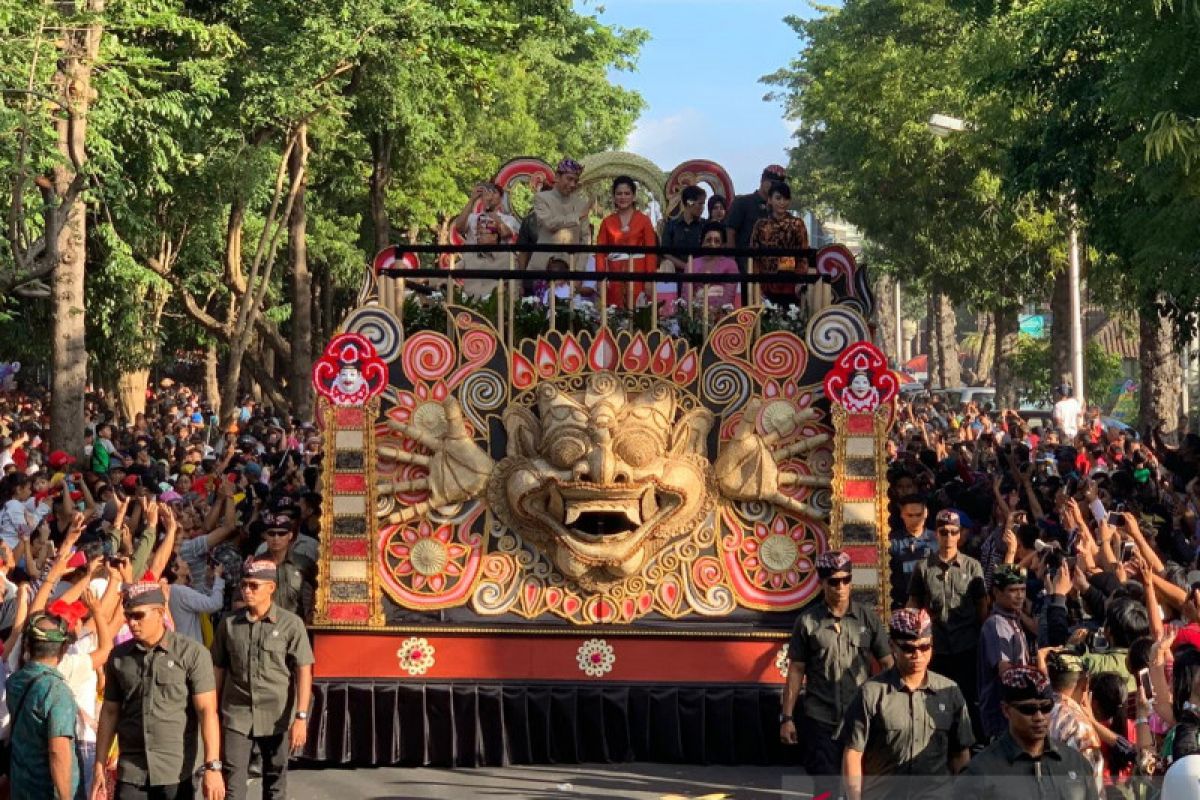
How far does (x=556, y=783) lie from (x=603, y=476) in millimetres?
2061

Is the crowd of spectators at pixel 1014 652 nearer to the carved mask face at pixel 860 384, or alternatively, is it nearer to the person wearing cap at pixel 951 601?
the person wearing cap at pixel 951 601

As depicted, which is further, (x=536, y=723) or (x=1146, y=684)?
(x=536, y=723)

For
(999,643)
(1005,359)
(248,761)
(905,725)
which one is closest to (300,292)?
(1005,359)

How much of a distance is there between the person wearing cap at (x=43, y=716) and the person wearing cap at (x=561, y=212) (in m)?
6.78

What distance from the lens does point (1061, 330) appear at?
36312 millimetres

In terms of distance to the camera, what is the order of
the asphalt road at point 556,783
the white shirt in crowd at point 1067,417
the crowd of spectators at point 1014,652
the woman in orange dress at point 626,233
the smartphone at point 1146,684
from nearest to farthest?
1. the crowd of spectators at point 1014,652
2. the smartphone at point 1146,684
3. the asphalt road at point 556,783
4. the woman in orange dress at point 626,233
5. the white shirt in crowd at point 1067,417

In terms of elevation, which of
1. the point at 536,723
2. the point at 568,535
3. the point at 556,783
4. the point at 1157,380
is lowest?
the point at 556,783

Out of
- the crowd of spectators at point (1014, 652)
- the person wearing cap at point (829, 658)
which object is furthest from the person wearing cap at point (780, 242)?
the person wearing cap at point (829, 658)

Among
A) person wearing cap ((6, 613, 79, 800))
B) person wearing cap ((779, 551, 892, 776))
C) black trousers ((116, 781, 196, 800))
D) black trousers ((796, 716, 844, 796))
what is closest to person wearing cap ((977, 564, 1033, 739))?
person wearing cap ((779, 551, 892, 776))

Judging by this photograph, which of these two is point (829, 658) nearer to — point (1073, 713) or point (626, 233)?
point (1073, 713)

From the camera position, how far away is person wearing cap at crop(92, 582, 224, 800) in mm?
10078

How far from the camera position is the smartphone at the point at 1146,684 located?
9570mm

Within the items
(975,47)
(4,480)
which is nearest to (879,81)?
(975,47)

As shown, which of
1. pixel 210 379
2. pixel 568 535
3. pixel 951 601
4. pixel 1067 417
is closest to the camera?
pixel 951 601
